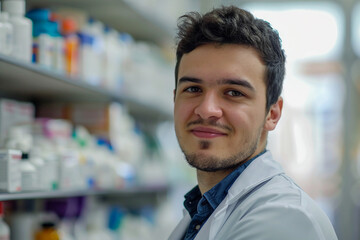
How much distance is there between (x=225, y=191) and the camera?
1609 millimetres

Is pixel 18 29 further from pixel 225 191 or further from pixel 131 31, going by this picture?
pixel 131 31

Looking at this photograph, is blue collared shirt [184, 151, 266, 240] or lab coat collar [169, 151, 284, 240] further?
blue collared shirt [184, 151, 266, 240]

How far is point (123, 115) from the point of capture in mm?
2996

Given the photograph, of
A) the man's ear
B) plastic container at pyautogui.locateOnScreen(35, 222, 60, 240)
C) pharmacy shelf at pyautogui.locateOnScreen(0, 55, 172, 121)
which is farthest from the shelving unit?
the man's ear

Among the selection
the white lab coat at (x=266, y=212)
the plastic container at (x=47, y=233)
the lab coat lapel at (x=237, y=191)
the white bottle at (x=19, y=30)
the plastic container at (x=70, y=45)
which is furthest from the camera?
the plastic container at (x=70, y=45)

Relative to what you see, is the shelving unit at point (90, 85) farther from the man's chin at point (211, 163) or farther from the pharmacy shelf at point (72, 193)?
the man's chin at point (211, 163)

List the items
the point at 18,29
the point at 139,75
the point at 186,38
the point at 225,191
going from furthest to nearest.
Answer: the point at 139,75 → the point at 18,29 → the point at 186,38 → the point at 225,191

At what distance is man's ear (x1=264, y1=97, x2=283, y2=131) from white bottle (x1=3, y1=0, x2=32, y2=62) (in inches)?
35.4

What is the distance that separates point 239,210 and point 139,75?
1863 mm

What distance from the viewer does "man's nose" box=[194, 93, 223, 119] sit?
1.56 meters

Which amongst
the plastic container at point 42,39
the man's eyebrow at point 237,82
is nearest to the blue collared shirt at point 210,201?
the man's eyebrow at point 237,82

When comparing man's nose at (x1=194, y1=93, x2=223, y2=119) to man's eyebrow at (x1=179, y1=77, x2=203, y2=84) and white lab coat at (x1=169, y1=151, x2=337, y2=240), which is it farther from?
white lab coat at (x1=169, y1=151, x2=337, y2=240)

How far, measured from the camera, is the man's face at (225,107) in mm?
1573

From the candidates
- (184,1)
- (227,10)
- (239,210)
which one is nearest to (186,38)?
(227,10)
